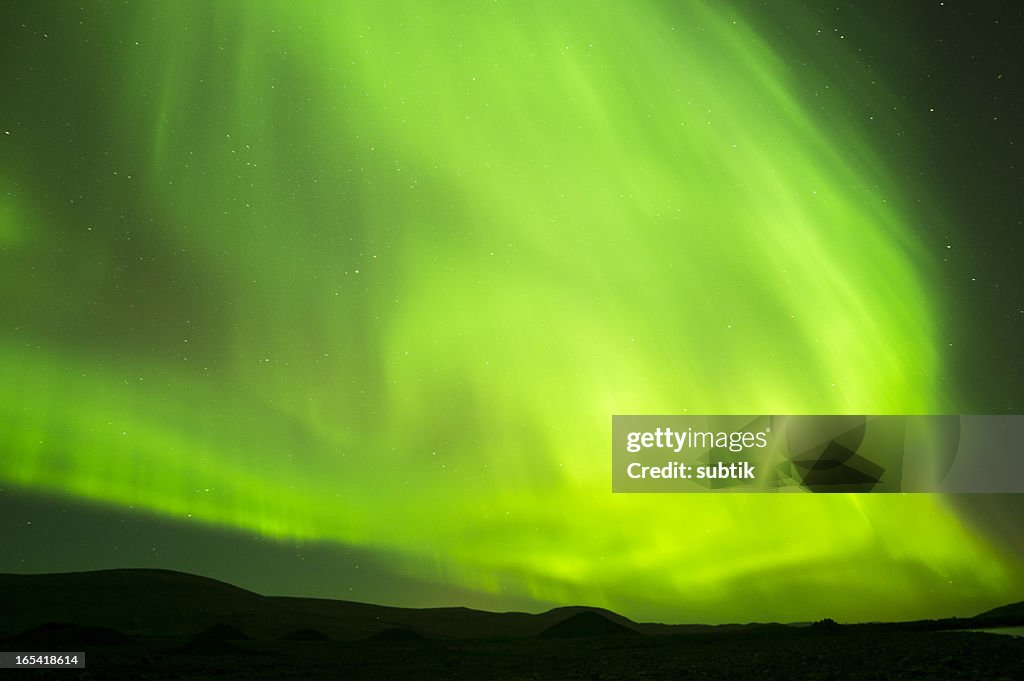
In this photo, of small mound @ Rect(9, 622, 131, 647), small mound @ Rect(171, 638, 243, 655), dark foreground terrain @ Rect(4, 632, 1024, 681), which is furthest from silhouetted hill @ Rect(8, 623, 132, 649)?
small mound @ Rect(171, 638, 243, 655)

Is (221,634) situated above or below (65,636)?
above

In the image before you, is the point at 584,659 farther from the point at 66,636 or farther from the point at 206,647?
the point at 66,636

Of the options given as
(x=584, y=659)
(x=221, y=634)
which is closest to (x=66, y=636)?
(x=221, y=634)

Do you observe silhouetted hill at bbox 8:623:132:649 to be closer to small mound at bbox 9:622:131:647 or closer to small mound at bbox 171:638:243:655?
small mound at bbox 9:622:131:647

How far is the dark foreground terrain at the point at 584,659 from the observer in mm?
13828

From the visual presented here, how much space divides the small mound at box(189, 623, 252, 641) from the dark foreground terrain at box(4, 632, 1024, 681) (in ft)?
1.71

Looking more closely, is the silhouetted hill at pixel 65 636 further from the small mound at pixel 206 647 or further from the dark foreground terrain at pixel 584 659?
the small mound at pixel 206 647

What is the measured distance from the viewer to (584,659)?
17.2m

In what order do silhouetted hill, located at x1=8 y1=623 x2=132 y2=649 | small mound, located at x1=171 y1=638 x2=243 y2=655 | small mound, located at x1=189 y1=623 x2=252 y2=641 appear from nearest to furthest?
small mound, located at x1=171 y1=638 x2=243 y2=655 < small mound, located at x1=189 y1=623 x2=252 y2=641 < silhouetted hill, located at x1=8 y1=623 x2=132 y2=649

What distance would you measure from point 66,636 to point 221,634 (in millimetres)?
5326

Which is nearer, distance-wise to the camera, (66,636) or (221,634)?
(221,634)

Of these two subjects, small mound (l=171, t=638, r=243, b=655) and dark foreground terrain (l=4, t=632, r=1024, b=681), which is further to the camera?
small mound (l=171, t=638, r=243, b=655)

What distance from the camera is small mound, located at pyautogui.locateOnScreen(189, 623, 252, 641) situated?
2285cm

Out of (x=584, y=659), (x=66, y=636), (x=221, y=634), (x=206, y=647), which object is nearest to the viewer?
(x=584, y=659)
